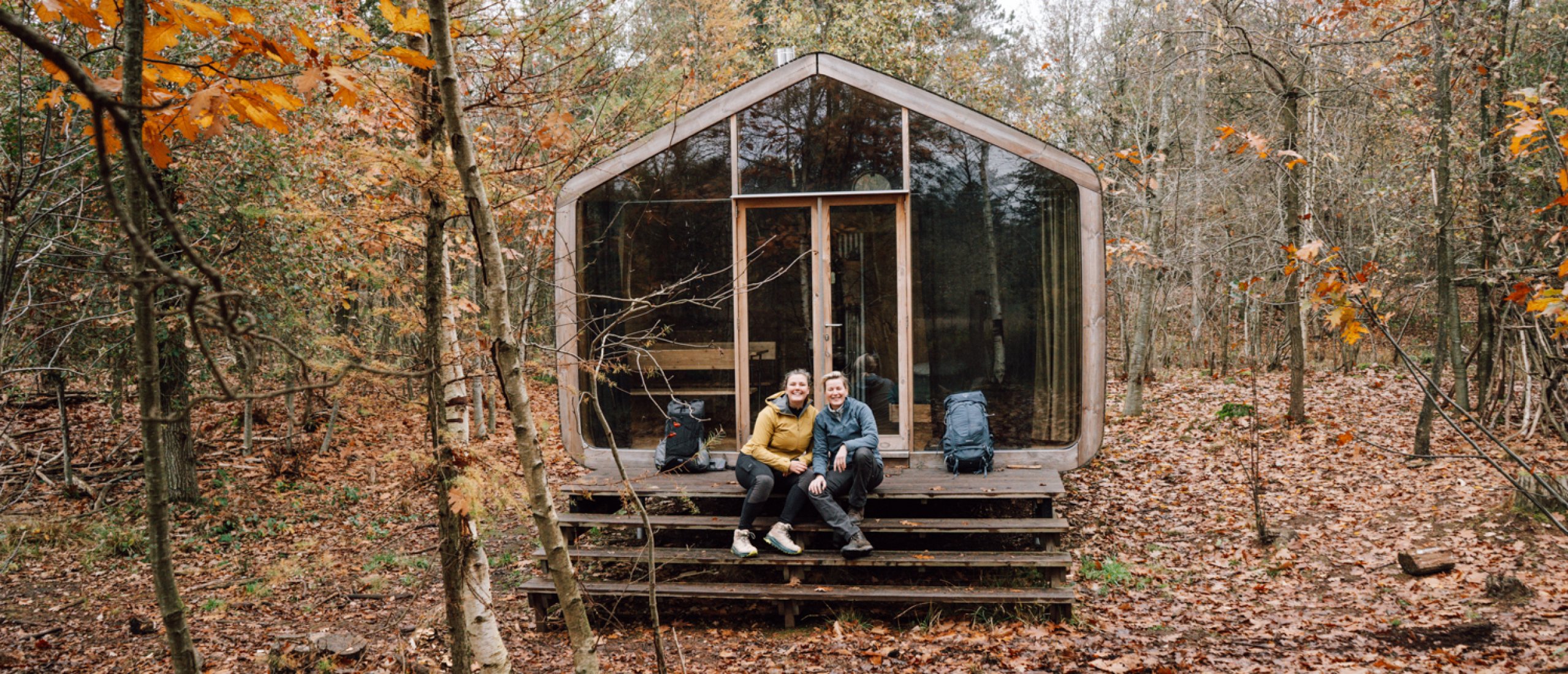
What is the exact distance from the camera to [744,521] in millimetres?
5504

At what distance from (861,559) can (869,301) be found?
2.04 m

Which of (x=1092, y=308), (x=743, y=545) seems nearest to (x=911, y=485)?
(x=743, y=545)

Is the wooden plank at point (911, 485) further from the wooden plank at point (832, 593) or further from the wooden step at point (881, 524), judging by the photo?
the wooden plank at point (832, 593)

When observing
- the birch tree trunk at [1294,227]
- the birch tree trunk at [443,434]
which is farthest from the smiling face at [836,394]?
the birch tree trunk at [1294,227]

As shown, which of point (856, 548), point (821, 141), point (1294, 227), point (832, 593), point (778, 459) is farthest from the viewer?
point (1294, 227)

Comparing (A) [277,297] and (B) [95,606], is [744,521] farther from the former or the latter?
(A) [277,297]

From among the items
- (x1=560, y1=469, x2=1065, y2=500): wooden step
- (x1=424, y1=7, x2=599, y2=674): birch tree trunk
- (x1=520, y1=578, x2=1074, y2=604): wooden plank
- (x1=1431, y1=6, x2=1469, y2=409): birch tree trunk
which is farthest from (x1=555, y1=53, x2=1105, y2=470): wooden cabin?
→ (x1=424, y1=7, x2=599, y2=674): birch tree trunk

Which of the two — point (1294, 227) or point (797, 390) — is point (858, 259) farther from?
point (1294, 227)

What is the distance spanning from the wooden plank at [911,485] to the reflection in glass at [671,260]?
59 cm

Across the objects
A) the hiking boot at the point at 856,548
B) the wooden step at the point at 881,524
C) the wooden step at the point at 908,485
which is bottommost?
the hiking boot at the point at 856,548

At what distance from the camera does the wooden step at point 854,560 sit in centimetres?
527

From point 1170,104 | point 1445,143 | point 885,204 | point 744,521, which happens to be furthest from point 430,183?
point 1170,104

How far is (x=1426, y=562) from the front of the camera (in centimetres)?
525

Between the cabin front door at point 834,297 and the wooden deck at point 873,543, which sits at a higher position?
the cabin front door at point 834,297
